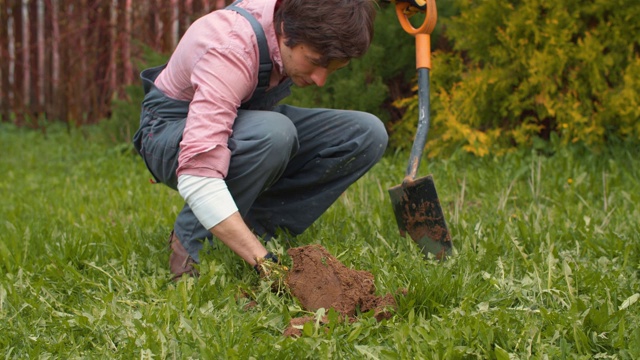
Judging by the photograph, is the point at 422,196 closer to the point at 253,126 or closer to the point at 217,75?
the point at 253,126

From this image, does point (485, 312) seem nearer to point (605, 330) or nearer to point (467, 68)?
point (605, 330)

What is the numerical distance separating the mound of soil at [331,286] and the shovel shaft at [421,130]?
24.1 inches

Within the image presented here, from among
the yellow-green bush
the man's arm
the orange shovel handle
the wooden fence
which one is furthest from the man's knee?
the wooden fence

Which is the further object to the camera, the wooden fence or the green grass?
the wooden fence

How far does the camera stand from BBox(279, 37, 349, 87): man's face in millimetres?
2375

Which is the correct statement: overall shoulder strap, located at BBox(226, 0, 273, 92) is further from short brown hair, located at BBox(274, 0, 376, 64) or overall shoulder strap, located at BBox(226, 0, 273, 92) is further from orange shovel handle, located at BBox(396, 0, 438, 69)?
orange shovel handle, located at BBox(396, 0, 438, 69)

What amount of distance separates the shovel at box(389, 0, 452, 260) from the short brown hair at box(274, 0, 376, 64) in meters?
0.50

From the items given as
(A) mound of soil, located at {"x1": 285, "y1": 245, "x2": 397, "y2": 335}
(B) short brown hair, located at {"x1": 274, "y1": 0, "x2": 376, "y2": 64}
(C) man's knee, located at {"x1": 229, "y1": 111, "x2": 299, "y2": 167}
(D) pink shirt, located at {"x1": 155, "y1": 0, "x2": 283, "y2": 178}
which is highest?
(B) short brown hair, located at {"x1": 274, "y1": 0, "x2": 376, "y2": 64}

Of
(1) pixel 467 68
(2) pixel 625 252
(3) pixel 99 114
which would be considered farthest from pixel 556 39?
(3) pixel 99 114

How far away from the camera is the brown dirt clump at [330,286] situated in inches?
86.7

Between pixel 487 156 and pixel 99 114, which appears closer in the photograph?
pixel 487 156

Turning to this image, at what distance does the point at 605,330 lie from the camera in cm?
201

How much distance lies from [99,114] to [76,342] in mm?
6756

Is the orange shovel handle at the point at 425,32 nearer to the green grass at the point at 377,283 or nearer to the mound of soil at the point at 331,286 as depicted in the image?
the green grass at the point at 377,283
